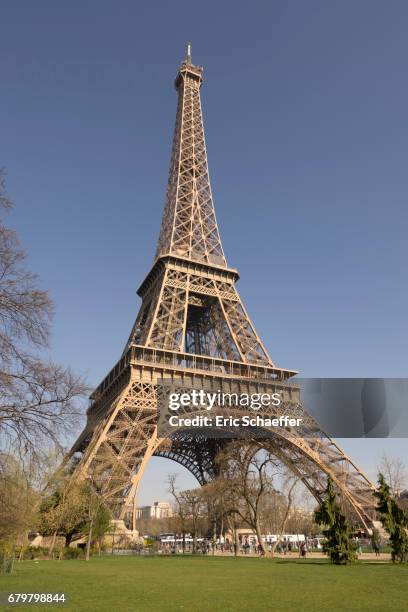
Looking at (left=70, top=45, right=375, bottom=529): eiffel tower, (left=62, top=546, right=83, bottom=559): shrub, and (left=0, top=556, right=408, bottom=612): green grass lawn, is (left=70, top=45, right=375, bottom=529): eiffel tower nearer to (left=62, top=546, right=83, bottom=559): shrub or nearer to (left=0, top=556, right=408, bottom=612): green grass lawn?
(left=62, top=546, right=83, bottom=559): shrub

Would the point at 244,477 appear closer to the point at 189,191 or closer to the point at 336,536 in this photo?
the point at 336,536

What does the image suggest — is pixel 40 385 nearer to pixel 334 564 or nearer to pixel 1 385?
pixel 1 385

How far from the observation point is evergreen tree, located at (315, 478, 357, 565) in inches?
989

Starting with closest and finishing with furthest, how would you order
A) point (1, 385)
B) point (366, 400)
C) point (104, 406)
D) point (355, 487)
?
point (1, 385) < point (366, 400) < point (355, 487) < point (104, 406)

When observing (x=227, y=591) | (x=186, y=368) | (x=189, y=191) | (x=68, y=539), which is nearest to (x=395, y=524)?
(x=227, y=591)

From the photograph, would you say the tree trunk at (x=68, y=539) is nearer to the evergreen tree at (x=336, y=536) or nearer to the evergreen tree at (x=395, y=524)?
the evergreen tree at (x=336, y=536)

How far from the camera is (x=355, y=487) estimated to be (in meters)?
40.2

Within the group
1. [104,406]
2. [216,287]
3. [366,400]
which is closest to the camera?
[366,400]

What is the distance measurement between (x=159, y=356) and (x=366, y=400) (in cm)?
1722

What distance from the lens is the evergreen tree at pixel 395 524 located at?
25.9 metres

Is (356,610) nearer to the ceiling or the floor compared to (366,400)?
nearer to the floor

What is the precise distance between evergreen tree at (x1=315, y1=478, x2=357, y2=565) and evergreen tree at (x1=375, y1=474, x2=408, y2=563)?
2.22 meters

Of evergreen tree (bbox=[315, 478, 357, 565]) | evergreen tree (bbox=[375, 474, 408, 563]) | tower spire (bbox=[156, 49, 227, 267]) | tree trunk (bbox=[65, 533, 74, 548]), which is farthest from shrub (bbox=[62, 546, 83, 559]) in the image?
tower spire (bbox=[156, 49, 227, 267])

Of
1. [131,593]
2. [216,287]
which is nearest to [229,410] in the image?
[216,287]
